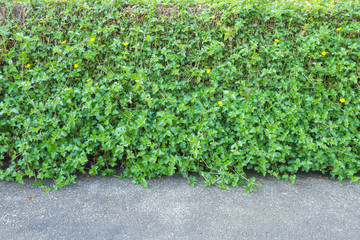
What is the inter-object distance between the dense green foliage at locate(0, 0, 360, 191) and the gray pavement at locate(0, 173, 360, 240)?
0.50ft

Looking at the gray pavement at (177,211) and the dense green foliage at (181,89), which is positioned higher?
the dense green foliage at (181,89)

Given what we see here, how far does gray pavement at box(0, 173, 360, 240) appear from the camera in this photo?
2.07 m

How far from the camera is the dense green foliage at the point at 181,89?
2758mm

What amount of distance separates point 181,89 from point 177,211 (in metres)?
1.38

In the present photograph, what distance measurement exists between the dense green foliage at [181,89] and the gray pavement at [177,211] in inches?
6.0

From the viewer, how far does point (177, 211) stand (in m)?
2.33

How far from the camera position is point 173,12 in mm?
3014

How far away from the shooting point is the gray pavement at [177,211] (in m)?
2.07

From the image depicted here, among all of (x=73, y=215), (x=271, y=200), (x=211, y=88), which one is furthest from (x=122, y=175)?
(x=271, y=200)

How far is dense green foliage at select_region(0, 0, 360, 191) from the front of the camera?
2.76 m

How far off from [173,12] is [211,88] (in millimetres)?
999

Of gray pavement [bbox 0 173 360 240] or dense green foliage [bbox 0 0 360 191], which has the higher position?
dense green foliage [bbox 0 0 360 191]

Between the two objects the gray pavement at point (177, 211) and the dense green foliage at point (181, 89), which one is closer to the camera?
the gray pavement at point (177, 211)

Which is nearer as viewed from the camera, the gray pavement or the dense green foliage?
the gray pavement
